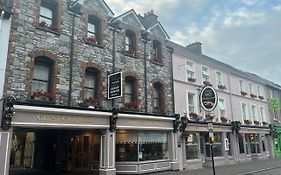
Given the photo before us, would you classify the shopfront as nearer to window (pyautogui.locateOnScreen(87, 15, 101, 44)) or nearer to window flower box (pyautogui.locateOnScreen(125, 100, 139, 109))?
window flower box (pyautogui.locateOnScreen(125, 100, 139, 109))

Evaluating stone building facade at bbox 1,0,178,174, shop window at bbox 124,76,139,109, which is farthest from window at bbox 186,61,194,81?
shop window at bbox 124,76,139,109

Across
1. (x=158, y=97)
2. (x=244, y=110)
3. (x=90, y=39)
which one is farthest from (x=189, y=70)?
(x=90, y=39)

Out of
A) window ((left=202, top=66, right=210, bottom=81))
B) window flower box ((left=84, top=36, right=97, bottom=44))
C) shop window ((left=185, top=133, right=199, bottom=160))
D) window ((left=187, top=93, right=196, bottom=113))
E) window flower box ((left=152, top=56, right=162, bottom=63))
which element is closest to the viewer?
window flower box ((left=84, top=36, right=97, bottom=44))

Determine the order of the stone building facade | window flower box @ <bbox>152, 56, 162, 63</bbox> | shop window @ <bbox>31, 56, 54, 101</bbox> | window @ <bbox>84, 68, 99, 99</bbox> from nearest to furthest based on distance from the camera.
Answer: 1. the stone building facade
2. shop window @ <bbox>31, 56, 54, 101</bbox>
3. window @ <bbox>84, 68, 99, 99</bbox>
4. window flower box @ <bbox>152, 56, 162, 63</bbox>

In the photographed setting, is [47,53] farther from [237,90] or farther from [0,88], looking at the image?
[237,90]

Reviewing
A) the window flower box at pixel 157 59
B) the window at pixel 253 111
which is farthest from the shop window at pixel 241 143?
the window flower box at pixel 157 59

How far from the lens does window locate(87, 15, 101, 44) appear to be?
1590 cm

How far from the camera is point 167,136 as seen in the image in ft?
61.7

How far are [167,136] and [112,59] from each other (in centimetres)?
681

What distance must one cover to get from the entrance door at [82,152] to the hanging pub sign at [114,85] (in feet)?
13.2

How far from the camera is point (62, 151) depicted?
1889 centimetres

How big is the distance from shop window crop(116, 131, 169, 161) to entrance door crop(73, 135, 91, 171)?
6.92ft

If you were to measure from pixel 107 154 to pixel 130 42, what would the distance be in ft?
25.5

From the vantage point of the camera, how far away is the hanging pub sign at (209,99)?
1416 centimetres
